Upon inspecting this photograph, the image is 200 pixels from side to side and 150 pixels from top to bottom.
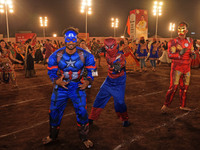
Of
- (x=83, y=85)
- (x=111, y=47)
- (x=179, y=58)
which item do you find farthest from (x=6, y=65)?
(x=179, y=58)

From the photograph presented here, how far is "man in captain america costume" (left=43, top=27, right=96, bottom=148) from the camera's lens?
318cm

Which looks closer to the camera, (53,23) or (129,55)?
(129,55)

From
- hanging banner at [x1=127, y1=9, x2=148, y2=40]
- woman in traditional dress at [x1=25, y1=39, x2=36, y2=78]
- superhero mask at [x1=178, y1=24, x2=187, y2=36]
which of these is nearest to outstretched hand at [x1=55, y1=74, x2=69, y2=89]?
superhero mask at [x1=178, y1=24, x2=187, y2=36]

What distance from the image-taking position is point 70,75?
321 cm

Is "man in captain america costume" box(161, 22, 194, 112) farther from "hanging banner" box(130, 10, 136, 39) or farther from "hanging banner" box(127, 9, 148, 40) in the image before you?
"hanging banner" box(130, 10, 136, 39)

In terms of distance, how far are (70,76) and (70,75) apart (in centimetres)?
2

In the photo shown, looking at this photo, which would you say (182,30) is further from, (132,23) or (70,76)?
(132,23)

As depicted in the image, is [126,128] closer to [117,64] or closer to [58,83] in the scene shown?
[117,64]

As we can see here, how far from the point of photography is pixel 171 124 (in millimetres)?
4430

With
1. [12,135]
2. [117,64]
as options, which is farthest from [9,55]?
[117,64]

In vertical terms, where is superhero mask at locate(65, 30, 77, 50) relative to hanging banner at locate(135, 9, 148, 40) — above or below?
below

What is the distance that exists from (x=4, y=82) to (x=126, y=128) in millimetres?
6485

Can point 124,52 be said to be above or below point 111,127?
above

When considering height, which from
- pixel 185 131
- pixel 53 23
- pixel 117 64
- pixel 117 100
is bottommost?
pixel 185 131
